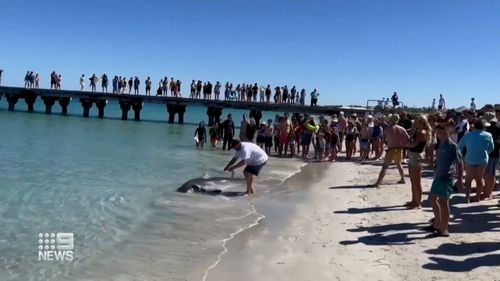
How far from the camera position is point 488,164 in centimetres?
941

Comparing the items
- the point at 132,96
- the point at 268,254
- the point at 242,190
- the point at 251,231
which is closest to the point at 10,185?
the point at 242,190

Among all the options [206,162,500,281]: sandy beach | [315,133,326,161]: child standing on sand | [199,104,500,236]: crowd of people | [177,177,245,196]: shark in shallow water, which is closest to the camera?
[206,162,500,281]: sandy beach

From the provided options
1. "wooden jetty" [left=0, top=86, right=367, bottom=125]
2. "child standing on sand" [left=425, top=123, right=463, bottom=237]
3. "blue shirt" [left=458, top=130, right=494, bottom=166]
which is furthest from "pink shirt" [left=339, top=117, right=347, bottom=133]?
"wooden jetty" [left=0, top=86, right=367, bottom=125]

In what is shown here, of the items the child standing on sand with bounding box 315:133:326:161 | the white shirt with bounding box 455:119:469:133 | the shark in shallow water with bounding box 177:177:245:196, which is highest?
the white shirt with bounding box 455:119:469:133

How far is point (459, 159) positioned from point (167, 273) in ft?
13.9

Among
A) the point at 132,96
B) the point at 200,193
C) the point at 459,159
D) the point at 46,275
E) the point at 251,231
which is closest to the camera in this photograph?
the point at 46,275

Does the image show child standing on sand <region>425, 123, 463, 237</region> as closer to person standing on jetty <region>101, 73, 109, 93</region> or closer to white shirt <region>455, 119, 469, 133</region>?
white shirt <region>455, 119, 469, 133</region>

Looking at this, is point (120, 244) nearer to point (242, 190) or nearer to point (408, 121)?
point (242, 190)

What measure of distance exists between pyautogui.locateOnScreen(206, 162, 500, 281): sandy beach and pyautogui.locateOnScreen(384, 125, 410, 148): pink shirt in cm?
102

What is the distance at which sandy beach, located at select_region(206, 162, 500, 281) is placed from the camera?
601 cm

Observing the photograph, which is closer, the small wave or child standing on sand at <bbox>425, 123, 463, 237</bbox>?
the small wave

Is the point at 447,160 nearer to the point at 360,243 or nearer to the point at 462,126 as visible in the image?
the point at 360,243

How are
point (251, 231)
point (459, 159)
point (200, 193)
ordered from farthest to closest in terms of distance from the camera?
point (200, 193), point (251, 231), point (459, 159)

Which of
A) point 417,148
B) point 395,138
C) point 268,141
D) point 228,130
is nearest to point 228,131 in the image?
point 228,130
